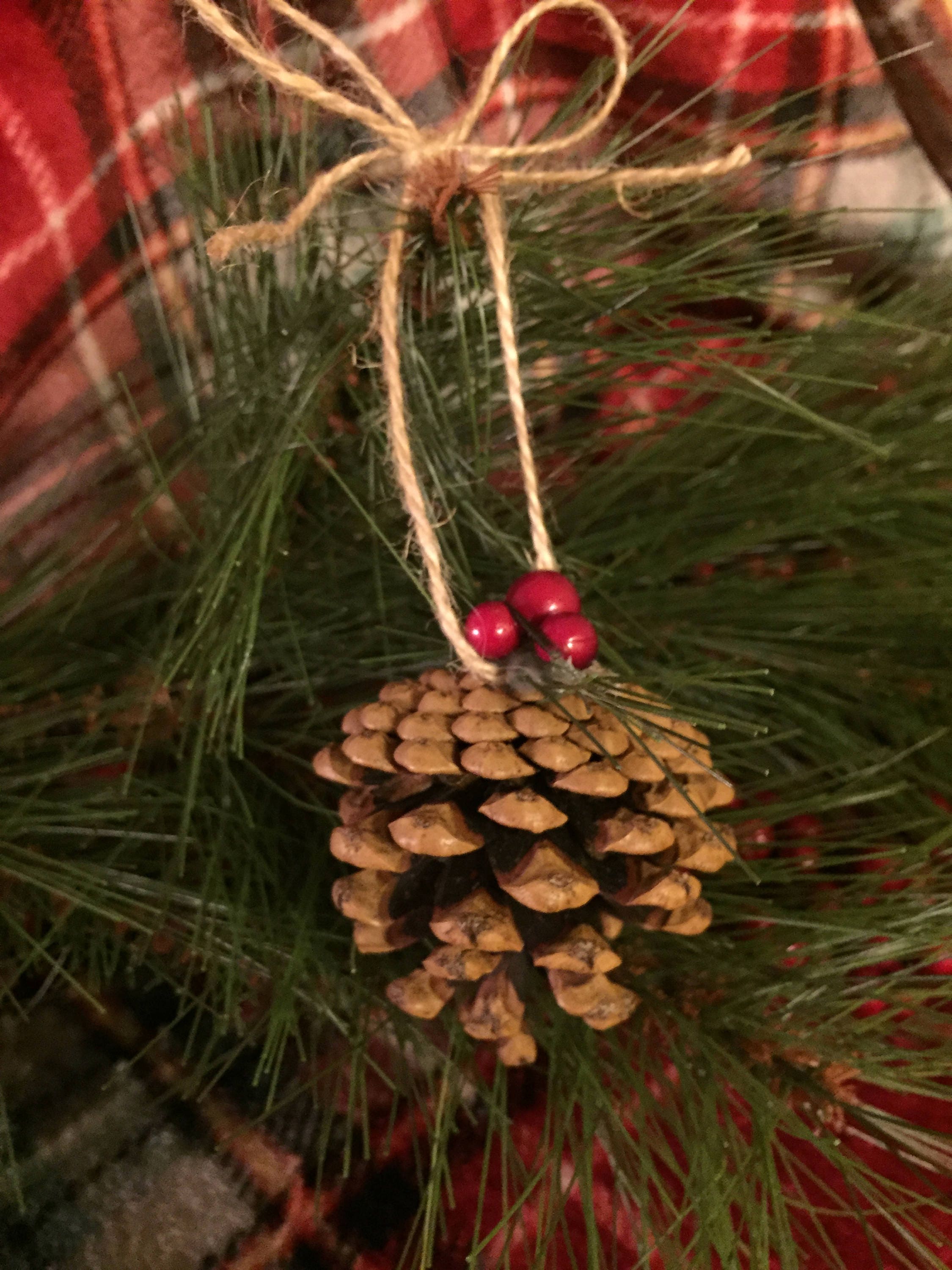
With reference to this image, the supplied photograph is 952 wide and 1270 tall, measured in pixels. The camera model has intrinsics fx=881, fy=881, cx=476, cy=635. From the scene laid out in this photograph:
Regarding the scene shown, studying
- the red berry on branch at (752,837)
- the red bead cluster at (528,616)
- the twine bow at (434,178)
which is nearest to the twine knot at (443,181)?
the twine bow at (434,178)

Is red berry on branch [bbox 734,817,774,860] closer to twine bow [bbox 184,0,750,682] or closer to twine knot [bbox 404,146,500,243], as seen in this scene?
twine bow [bbox 184,0,750,682]

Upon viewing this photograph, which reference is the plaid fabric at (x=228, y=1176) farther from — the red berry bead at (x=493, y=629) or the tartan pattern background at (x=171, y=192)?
the red berry bead at (x=493, y=629)

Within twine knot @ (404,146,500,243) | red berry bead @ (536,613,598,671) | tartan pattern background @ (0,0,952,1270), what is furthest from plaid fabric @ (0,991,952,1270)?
twine knot @ (404,146,500,243)

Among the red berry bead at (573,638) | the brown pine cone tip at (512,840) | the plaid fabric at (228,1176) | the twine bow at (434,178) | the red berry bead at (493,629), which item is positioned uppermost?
the twine bow at (434,178)

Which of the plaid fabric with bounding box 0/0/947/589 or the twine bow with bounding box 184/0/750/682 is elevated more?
the plaid fabric with bounding box 0/0/947/589

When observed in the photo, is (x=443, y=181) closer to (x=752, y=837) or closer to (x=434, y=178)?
(x=434, y=178)
